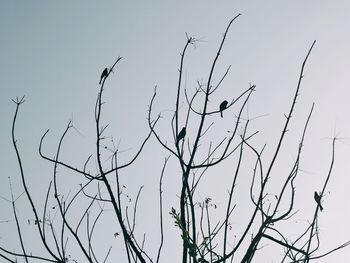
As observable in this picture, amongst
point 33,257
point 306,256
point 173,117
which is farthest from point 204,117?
point 33,257

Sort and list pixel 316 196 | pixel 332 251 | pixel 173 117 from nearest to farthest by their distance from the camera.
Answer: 1. pixel 332 251
2. pixel 316 196
3. pixel 173 117

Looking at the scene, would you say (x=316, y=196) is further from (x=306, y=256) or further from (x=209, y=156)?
(x=209, y=156)

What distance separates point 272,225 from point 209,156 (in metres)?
0.70

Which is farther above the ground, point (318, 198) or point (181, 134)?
point (181, 134)

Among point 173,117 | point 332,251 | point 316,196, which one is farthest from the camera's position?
point 173,117

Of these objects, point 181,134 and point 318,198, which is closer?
point 318,198

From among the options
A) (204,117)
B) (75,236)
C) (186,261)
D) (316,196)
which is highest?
(204,117)

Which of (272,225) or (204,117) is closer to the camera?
(272,225)

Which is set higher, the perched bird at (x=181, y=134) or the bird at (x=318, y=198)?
the perched bird at (x=181, y=134)

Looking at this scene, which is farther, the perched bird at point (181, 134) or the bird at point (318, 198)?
the perched bird at point (181, 134)

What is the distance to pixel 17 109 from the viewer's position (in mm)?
→ 2934

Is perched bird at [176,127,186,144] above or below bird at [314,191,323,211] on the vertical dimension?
above

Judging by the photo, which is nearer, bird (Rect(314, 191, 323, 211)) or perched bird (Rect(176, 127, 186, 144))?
bird (Rect(314, 191, 323, 211))

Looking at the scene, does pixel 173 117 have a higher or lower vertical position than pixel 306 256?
higher
